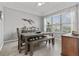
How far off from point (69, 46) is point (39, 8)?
1.18 m

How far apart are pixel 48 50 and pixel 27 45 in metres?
0.60

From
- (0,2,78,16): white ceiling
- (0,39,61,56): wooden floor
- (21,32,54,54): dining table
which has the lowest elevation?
(0,39,61,56): wooden floor

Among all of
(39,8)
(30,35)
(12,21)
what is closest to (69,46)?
(30,35)

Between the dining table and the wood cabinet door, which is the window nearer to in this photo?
the dining table

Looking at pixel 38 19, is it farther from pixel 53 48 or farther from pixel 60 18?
pixel 53 48

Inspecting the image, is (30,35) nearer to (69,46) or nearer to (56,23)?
(56,23)

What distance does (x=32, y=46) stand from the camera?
229 cm

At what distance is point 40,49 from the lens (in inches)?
89.6

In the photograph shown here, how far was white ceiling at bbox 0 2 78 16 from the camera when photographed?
183 cm

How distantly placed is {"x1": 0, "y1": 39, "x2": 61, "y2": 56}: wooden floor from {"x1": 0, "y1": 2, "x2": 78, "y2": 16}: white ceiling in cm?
79

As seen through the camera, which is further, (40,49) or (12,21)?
(40,49)

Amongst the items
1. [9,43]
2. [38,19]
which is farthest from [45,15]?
[9,43]

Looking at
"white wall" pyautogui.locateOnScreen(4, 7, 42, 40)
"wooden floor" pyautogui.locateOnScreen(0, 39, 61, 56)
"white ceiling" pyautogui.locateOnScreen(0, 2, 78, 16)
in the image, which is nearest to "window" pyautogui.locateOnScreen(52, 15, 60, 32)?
"white ceiling" pyautogui.locateOnScreen(0, 2, 78, 16)

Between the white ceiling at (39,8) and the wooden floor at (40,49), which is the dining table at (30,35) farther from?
the white ceiling at (39,8)
